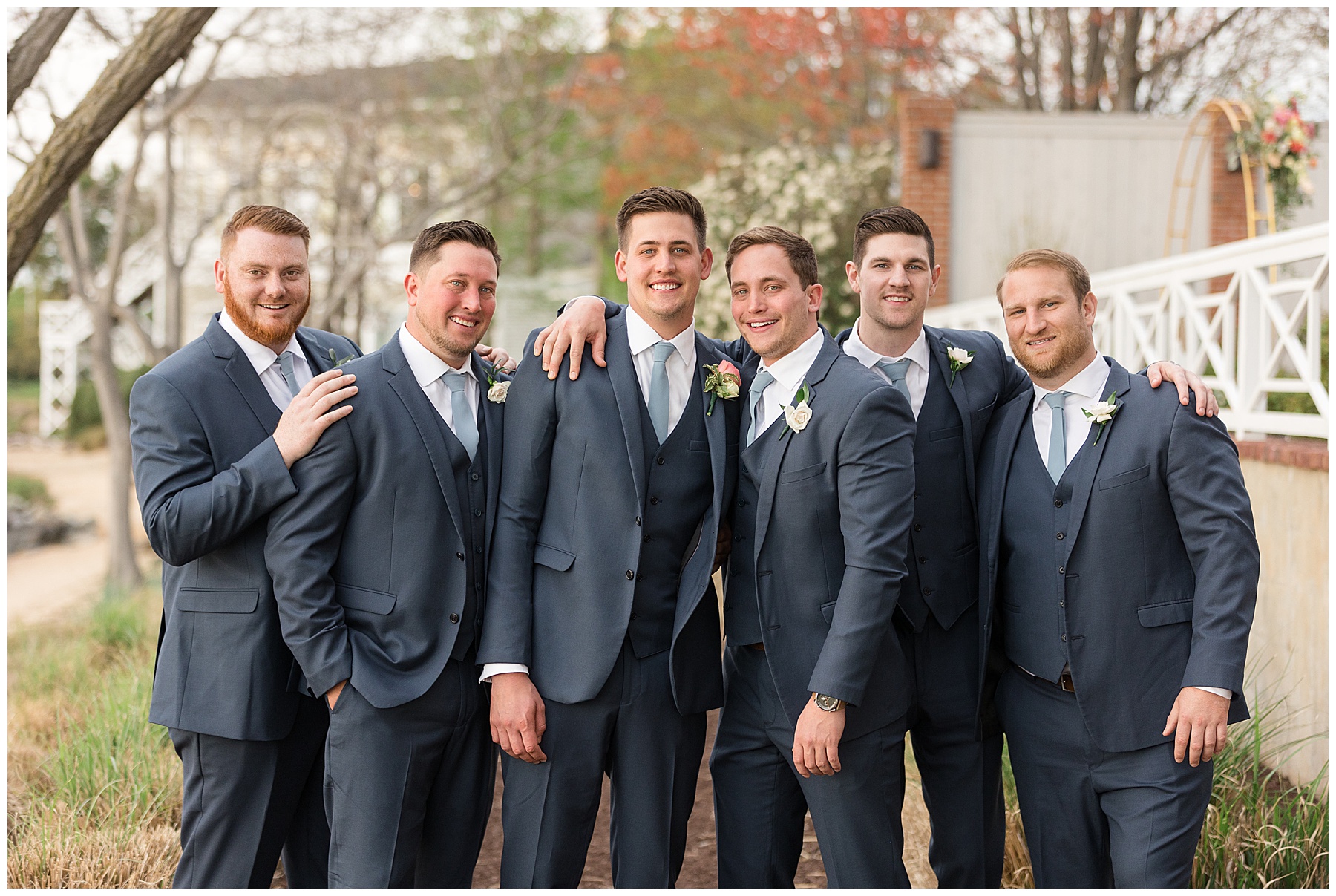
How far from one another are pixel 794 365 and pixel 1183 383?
1191 millimetres

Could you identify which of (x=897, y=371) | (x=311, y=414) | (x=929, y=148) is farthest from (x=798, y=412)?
(x=929, y=148)

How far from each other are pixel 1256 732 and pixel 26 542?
64.0ft

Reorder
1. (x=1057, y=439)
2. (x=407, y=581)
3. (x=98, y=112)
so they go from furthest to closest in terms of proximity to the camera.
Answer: (x=98, y=112), (x=1057, y=439), (x=407, y=581)

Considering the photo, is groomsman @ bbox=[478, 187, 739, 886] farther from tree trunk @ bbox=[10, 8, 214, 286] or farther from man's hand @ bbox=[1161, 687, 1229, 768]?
tree trunk @ bbox=[10, 8, 214, 286]

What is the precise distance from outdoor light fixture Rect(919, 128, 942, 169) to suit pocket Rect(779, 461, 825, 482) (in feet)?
33.7

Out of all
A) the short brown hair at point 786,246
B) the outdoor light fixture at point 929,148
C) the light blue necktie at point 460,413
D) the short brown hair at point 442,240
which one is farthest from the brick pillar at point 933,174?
the light blue necktie at point 460,413

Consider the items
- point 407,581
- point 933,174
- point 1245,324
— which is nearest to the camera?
point 407,581

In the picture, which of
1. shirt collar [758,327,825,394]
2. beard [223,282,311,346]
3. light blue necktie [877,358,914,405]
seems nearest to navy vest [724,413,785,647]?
shirt collar [758,327,825,394]

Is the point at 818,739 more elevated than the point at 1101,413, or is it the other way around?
the point at 1101,413

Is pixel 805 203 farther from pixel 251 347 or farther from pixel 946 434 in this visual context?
pixel 251 347

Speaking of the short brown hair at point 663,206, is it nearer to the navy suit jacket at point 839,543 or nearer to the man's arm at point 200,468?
the navy suit jacket at point 839,543

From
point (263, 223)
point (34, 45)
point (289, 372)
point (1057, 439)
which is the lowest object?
point (1057, 439)

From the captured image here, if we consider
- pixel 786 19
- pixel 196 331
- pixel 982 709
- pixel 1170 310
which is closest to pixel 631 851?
pixel 982 709

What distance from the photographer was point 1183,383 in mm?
3402
